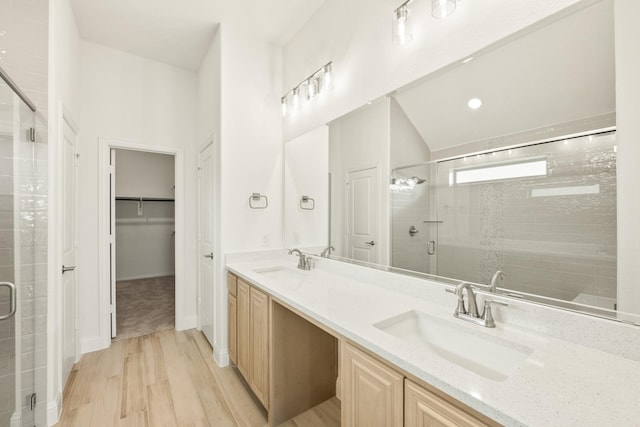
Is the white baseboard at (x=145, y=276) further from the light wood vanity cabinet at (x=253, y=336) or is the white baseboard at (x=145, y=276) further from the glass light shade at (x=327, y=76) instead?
the glass light shade at (x=327, y=76)

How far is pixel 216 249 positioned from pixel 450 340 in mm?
2106

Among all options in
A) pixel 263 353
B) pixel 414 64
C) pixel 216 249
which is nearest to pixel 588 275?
pixel 414 64

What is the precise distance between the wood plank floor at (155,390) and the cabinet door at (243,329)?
0.20 metres

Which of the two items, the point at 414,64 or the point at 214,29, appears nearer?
the point at 414,64

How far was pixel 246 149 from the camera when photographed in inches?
104

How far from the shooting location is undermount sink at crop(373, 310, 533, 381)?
0.95m

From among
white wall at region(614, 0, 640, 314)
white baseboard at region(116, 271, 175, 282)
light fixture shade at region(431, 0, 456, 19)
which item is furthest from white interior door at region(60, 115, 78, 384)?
white baseboard at region(116, 271, 175, 282)

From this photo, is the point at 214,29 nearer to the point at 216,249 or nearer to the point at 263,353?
the point at 216,249

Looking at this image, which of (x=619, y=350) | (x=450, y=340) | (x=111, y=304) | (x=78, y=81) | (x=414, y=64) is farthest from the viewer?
(x=111, y=304)

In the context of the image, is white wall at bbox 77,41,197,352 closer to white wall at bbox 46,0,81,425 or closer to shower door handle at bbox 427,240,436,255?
white wall at bbox 46,0,81,425

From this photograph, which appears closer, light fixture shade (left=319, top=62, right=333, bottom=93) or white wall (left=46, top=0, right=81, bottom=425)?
white wall (left=46, top=0, right=81, bottom=425)

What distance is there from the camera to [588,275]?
96 cm

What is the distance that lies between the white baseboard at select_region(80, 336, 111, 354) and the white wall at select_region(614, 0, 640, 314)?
12.4 feet

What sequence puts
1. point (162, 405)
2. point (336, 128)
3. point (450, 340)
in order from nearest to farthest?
1. point (450, 340)
2. point (162, 405)
3. point (336, 128)
